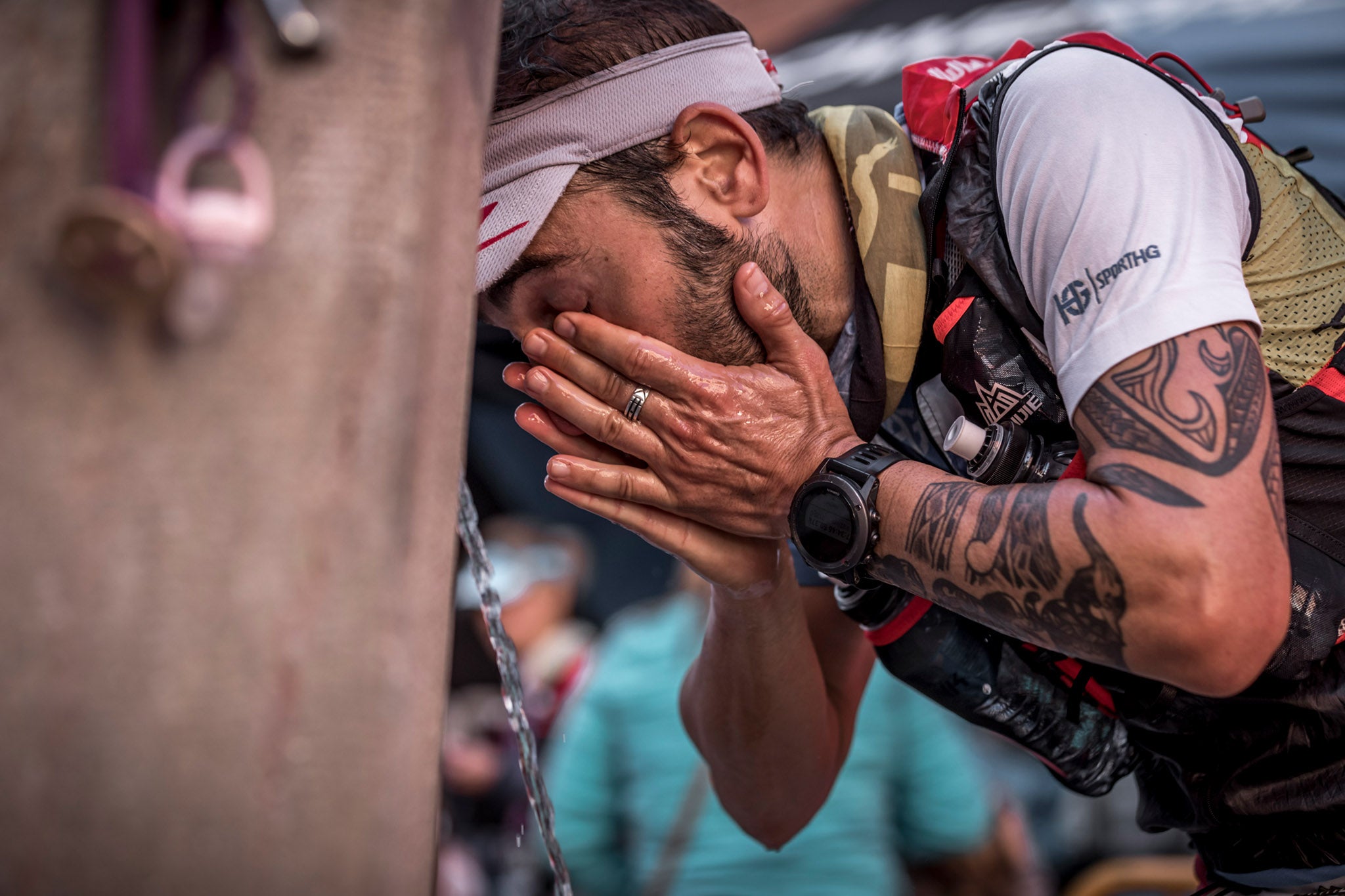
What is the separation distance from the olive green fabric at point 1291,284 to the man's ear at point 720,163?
0.71 m

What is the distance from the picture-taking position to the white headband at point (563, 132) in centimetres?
160

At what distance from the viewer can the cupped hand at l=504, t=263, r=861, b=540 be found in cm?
154

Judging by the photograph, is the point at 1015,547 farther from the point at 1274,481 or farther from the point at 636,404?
the point at 636,404

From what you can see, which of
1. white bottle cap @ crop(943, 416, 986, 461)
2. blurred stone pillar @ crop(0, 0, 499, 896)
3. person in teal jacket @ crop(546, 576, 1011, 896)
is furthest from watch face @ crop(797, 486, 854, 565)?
person in teal jacket @ crop(546, 576, 1011, 896)

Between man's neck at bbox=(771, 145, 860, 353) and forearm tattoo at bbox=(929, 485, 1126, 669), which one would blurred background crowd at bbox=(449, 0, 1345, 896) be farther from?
forearm tattoo at bbox=(929, 485, 1126, 669)

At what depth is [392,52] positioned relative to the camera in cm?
68

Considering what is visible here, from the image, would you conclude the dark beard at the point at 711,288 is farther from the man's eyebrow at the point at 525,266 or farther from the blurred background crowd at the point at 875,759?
the blurred background crowd at the point at 875,759

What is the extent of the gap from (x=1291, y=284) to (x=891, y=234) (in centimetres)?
57

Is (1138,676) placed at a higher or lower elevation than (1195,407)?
lower

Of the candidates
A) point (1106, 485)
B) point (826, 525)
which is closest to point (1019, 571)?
point (1106, 485)

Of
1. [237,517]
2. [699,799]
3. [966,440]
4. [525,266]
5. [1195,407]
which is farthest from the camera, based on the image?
[699,799]

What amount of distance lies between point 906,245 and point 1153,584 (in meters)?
0.70

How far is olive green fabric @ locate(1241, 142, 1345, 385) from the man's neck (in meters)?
0.59

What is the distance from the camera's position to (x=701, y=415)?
1.55m
